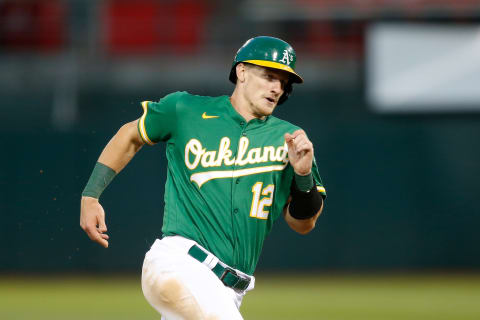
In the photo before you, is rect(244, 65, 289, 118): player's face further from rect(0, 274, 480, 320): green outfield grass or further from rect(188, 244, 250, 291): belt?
rect(0, 274, 480, 320): green outfield grass

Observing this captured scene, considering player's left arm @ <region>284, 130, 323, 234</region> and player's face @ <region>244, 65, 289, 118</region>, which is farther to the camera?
player's face @ <region>244, 65, 289, 118</region>

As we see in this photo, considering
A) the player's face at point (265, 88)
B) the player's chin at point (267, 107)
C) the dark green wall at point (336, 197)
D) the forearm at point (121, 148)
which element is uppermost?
the player's face at point (265, 88)

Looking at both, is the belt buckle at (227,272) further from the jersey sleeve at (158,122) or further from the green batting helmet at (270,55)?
the green batting helmet at (270,55)

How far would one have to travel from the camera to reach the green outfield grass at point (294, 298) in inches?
382

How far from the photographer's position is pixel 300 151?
4.32 meters

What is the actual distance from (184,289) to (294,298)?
732 cm

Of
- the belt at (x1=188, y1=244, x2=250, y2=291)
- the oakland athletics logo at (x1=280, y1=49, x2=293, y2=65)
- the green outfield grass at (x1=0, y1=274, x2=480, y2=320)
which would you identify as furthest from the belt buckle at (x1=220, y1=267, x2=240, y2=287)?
the green outfield grass at (x1=0, y1=274, x2=480, y2=320)

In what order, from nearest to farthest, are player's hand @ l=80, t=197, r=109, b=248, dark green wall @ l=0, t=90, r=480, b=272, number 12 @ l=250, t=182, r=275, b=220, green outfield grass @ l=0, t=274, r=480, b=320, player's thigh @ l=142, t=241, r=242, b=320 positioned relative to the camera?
player's thigh @ l=142, t=241, r=242, b=320 → player's hand @ l=80, t=197, r=109, b=248 → number 12 @ l=250, t=182, r=275, b=220 → green outfield grass @ l=0, t=274, r=480, b=320 → dark green wall @ l=0, t=90, r=480, b=272

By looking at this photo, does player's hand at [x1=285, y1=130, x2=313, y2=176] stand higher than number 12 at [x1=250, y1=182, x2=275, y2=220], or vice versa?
player's hand at [x1=285, y1=130, x2=313, y2=176]

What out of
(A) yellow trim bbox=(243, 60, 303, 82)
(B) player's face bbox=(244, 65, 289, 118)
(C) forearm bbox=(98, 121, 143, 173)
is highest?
(A) yellow trim bbox=(243, 60, 303, 82)

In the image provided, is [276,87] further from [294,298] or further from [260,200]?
[294,298]

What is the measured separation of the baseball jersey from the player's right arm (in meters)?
0.08

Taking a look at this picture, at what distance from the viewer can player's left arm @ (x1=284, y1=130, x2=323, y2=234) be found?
4270mm

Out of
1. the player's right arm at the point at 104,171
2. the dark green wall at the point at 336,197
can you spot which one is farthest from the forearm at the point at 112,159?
the dark green wall at the point at 336,197
